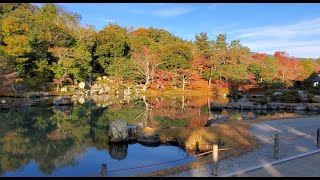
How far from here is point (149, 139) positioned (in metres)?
11.9

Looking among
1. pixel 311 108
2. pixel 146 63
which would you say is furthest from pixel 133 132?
pixel 146 63

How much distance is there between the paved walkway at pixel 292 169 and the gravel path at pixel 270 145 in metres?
0.43

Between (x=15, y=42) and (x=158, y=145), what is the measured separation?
22578mm

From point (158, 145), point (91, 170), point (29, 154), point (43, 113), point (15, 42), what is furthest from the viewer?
point (15, 42)

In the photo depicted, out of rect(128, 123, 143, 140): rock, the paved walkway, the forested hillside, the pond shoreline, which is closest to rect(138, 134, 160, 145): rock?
rect(128, 123, 143, 140): rock

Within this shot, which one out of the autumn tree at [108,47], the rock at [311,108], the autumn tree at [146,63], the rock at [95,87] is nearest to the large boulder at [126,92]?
the autumn tree at [146,63]

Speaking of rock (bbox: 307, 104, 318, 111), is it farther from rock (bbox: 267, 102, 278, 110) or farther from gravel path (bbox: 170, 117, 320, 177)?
gravel path (bbox: 170, 117, 320, 177)

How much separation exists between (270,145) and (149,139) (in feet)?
14.6

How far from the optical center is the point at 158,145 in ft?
38.1

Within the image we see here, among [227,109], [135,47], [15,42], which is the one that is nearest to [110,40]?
[135,47]

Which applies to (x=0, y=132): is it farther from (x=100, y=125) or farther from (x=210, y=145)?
(x=210, y=145)

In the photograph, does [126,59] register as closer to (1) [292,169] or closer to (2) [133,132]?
(2) [133,132]

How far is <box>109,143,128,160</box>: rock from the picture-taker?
10308mm

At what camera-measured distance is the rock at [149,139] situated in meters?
11.8
